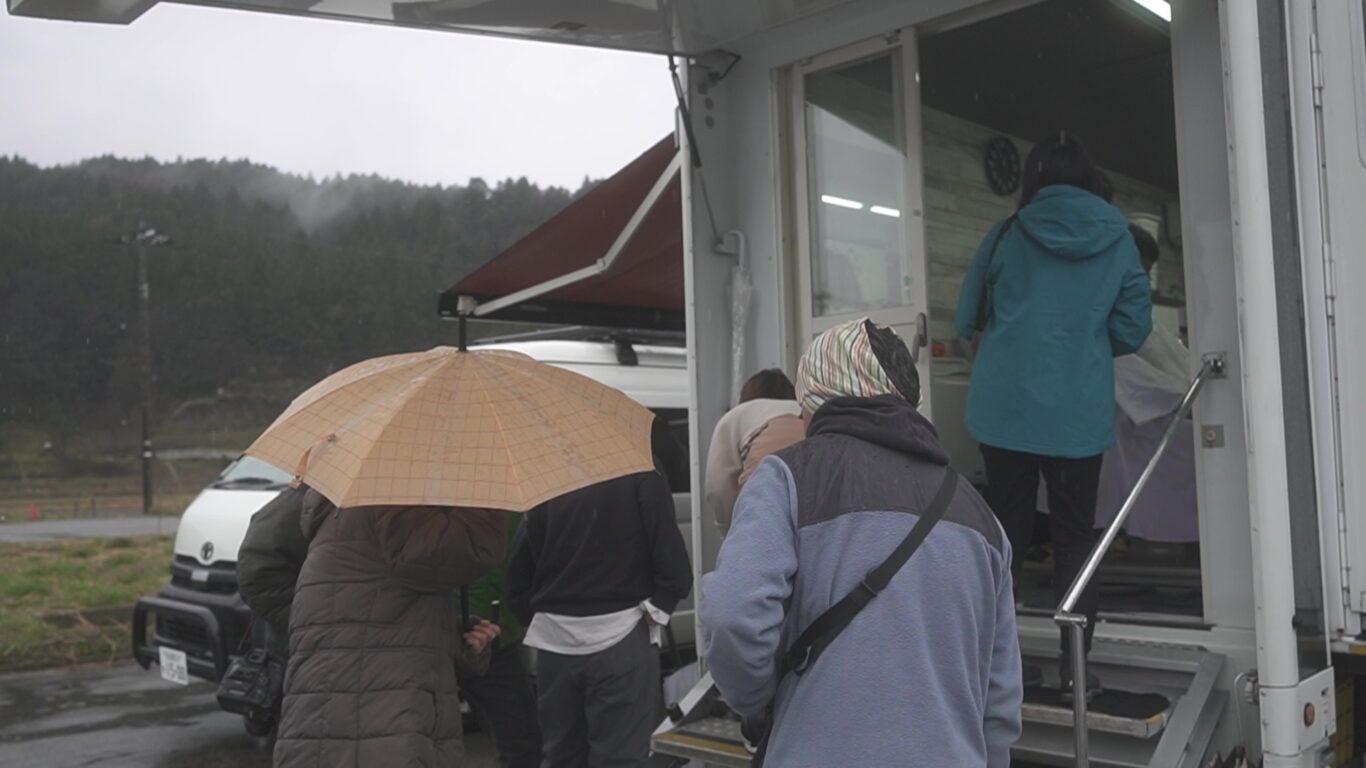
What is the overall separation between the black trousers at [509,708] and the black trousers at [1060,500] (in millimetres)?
2406

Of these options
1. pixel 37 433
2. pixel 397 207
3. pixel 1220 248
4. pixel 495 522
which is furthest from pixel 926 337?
pixel 397 207

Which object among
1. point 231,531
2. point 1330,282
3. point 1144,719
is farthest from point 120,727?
point 1330,282

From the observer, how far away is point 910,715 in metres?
A: 2.13

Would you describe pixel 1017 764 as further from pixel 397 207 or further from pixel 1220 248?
pixel 397 207

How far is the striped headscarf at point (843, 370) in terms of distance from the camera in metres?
2.31

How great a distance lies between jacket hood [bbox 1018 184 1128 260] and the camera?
388 cm

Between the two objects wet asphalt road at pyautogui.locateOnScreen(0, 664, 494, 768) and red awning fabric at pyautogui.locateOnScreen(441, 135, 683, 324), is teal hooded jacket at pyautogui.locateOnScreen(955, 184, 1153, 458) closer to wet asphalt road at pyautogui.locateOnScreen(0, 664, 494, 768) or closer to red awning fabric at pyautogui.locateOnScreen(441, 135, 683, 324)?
red awning fabric at pyautogui.locateOnScreen(441, 135, 683, 324)

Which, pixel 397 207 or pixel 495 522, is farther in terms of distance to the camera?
pixel 397 207

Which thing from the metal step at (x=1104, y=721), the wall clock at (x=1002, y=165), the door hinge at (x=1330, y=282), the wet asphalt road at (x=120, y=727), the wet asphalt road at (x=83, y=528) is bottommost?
the wet asphalt road at (x=120, y=727)

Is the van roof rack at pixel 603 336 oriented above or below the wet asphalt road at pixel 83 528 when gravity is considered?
above

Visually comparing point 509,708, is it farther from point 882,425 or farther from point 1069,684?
point 882,425

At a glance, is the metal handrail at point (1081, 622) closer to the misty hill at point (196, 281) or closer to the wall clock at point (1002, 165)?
the wall clock at point (1002, 165)

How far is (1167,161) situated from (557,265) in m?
3.64

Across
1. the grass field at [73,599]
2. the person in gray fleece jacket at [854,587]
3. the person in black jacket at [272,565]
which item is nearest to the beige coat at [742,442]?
the person in black jacket at [272,565]
